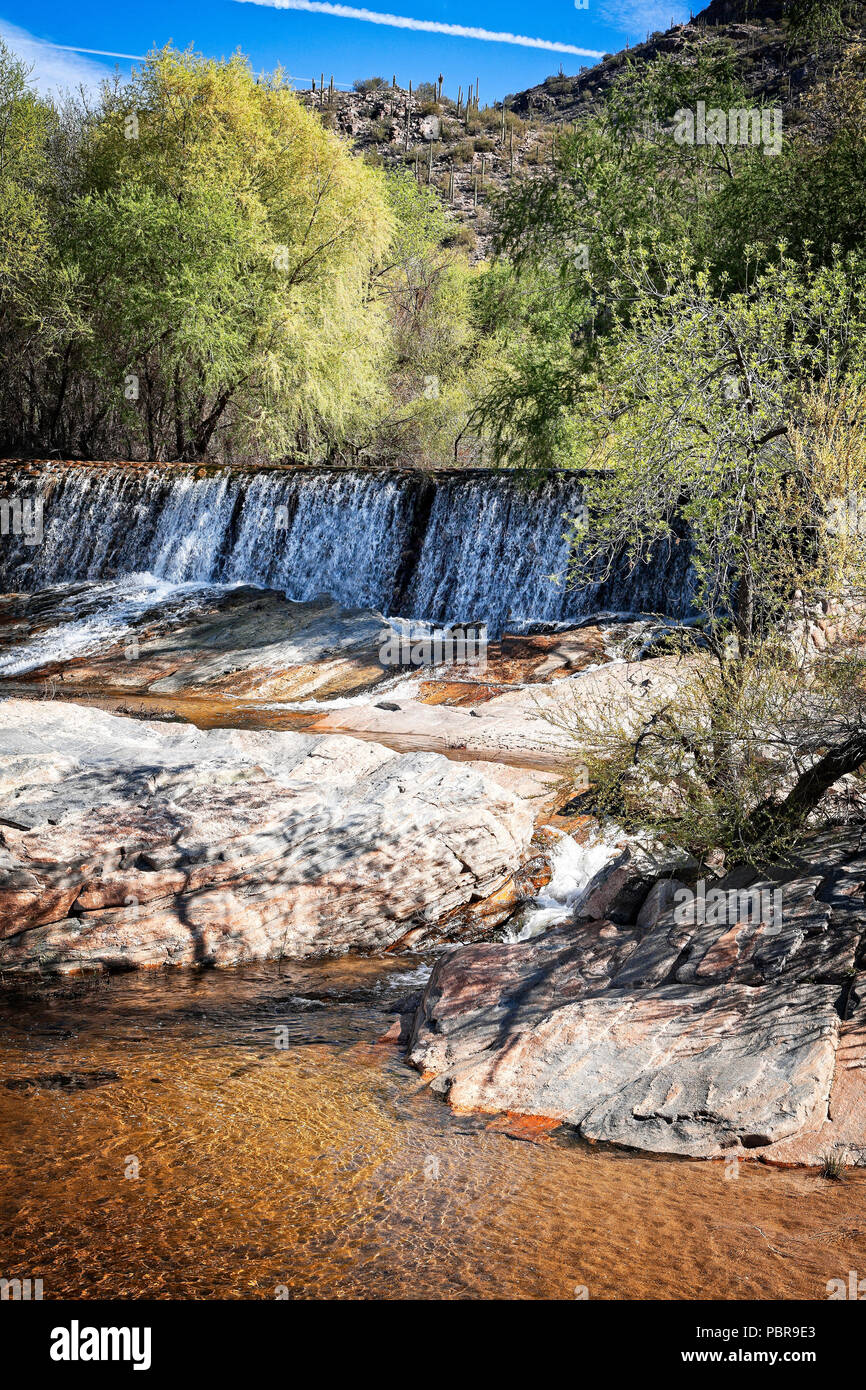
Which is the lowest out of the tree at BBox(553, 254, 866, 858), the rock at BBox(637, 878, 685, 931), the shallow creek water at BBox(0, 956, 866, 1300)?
the shallow creek water at BBox(0, 956, 866, 1300)

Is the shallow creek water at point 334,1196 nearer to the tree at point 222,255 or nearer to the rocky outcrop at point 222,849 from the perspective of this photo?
the rocky outcrop at point 222,849

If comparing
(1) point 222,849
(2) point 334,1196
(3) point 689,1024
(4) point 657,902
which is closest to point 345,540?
(1) point 222,849

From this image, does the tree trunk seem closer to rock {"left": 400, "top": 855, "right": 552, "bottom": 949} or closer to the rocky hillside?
rock {"left": 400, "top": 855, "right": 552, "bottom": 949}

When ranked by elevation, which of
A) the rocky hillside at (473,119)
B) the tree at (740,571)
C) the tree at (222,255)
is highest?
the rocky hillside at (473,119)

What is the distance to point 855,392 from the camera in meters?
8.74

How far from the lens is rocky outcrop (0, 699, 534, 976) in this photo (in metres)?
6.86

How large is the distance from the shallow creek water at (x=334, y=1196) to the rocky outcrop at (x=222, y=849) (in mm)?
1218

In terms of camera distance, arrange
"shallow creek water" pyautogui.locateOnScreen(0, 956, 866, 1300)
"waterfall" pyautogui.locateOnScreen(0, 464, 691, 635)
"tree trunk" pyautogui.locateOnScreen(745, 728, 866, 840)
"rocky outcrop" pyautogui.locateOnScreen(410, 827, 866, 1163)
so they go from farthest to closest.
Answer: "waterfall" pyautogui.locateOnScreen(0, 464, 691, 635) < "tree trunk" pyautogui.locateOnScreen(745, 728, 866, 840) < "rocky outcrop" pyautogui.locateOnScreen(410, 827, 866, 1163) < "shallow creek water" pyautogui.locateOnScreen(0, 956, 866, 1300)

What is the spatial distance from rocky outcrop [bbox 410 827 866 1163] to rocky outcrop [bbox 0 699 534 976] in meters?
1.40

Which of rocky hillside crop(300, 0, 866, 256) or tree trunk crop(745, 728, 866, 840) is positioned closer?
tree trunk crop(745, 728, 866, 840)

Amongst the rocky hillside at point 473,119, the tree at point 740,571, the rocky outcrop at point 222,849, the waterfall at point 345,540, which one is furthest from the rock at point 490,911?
the rocky hillside at point 473,119

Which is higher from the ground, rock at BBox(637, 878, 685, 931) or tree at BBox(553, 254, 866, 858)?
tree at BBox(553, 254, 866, 858)

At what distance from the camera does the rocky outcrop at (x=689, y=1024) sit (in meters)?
4.43

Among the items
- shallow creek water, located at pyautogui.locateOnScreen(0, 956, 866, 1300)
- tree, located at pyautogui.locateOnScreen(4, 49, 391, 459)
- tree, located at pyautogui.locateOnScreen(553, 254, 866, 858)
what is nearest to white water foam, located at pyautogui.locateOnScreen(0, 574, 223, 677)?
tree, located at pyautogui.locateOnScreen(4, 49, 391, 459)
